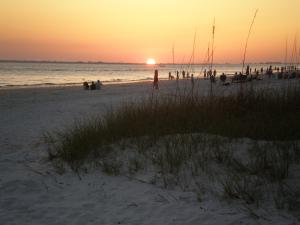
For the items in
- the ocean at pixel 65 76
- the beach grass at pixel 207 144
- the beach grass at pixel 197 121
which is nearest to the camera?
the beach grass at pixel 207 144

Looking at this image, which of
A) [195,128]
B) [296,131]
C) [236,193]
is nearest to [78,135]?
[195,128]

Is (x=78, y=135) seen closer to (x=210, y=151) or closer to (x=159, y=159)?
(x=159, y=159)

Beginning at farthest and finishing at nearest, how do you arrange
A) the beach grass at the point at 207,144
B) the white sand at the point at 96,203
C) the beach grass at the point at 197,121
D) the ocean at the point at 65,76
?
the ocean at the point at 65,76, the beach grass at the point at 197,121, the beach grass at the point at 207,144, the white sand at the point at 96,203

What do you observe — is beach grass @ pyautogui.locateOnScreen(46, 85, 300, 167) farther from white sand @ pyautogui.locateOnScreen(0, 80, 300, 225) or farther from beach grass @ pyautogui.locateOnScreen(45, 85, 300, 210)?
white sand @ pyautogui.locateOnScreen(0, 80, 300, 225)

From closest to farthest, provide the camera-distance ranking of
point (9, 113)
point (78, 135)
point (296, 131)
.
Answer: point (296, 131) < point (78, 135) < point (9, 113)

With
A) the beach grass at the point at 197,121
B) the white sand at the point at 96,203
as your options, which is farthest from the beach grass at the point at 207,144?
the white sand at the point at 96,203

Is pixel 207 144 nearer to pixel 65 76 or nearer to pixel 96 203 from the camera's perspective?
pixel 96 203

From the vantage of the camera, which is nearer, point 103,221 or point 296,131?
point 103,221

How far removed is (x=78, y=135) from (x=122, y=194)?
2049mm

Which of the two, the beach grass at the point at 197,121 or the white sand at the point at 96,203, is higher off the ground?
the beach grass at the point at 197,121

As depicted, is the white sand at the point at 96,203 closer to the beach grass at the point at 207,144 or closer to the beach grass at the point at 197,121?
the beach grass at the point at 207,144

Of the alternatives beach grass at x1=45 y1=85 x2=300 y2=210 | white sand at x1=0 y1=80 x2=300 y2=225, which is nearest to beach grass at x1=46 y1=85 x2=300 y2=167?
beach grass at x1=45 y1=85 x2=300 y2=210

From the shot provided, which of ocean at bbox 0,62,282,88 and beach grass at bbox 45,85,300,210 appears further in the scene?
ocean at bbox 0,62,282,88

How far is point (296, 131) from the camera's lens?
5.54m
